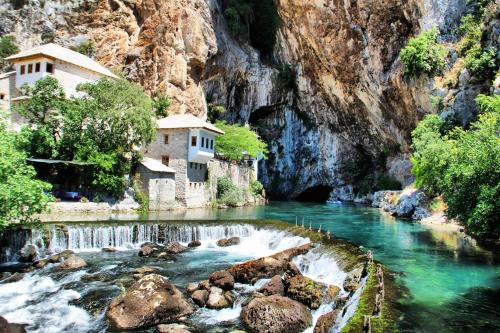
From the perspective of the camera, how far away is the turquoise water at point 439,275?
9008mm

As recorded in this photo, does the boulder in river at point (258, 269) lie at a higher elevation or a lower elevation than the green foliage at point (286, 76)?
lower

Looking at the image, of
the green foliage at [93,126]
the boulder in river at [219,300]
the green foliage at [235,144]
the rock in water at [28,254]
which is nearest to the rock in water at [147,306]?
the boulder in river at [219,300]

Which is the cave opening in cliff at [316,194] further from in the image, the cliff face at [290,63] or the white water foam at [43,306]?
the white water foam at [43,306]

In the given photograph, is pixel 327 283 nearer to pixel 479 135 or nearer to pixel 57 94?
pixel 479 135

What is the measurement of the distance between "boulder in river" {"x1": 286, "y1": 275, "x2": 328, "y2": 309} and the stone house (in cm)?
2022

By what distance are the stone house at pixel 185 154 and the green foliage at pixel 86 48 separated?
10.3 metres

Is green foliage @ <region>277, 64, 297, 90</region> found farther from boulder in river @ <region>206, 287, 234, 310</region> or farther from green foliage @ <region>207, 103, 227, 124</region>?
boulder in river @ <region>206, 287, 234, 310</region>

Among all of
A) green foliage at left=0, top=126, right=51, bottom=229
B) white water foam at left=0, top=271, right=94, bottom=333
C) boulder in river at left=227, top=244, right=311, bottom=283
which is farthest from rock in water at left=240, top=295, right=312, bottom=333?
green foliage at left=0, top=126, right=51, bottom=229

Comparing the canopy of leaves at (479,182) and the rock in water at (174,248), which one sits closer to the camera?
the canopy of leaves at (479,182)

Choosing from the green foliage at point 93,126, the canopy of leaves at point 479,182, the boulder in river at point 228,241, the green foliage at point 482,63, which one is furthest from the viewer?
the green foliage at point 93,126

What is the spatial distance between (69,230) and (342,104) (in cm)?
3622

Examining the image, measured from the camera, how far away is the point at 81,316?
35.0 feet

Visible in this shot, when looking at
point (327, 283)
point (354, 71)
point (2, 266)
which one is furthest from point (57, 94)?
point (354, 71)

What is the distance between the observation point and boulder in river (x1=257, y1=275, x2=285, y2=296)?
1197 cm
